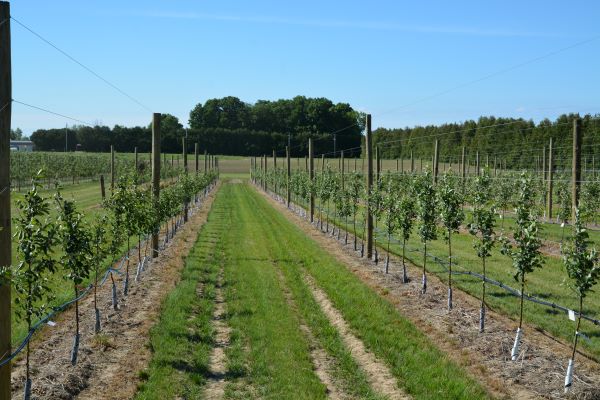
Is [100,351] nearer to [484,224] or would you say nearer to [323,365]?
[323,365]

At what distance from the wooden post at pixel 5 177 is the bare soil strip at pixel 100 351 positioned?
158 centimetres

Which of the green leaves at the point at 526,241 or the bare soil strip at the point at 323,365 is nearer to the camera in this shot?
the bare soil strip at the point at 323,365

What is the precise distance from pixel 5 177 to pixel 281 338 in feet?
23.2

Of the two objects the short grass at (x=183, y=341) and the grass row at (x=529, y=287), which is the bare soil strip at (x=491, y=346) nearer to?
the grass row at (x=529, y=287)

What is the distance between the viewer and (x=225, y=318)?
1421 centimetres

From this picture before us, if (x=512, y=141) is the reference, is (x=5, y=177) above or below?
below

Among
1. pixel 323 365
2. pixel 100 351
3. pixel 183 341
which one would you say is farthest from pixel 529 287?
pixel 100 351

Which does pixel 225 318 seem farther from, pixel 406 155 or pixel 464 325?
pixel 406 155

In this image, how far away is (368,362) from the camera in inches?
442

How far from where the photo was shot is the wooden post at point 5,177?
7.38 m

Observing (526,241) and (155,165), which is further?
(155,165)

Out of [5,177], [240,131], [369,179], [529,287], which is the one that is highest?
[240,131]

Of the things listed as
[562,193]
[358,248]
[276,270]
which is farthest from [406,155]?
[276,270]

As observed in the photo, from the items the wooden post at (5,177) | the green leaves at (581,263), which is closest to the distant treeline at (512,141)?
the green leaves at (581,263)
